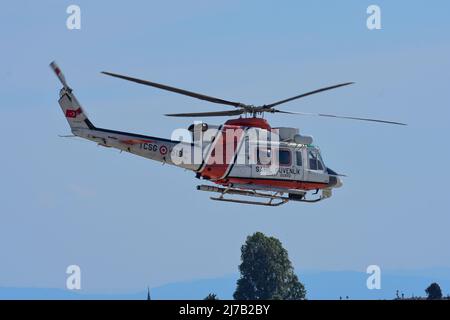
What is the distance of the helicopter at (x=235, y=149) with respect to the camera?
177 feet

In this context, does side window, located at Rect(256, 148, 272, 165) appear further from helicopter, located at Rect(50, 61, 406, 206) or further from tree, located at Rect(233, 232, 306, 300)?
tree, located at Rect(233, 232, 306, 300)

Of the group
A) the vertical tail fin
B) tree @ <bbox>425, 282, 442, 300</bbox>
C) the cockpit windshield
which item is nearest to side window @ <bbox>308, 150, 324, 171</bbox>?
the cockpit windshield

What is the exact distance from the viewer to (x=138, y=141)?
5366cm

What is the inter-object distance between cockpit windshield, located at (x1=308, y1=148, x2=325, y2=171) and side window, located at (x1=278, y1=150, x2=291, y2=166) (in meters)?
1.24

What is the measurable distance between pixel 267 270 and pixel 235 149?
85.9 m

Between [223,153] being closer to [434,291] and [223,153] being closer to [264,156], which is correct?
[264,156]

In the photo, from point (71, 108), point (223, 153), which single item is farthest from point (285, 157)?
point (71, 108)

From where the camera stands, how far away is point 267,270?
459 feet

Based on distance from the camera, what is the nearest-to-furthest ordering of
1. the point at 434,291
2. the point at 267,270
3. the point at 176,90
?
the point at 176,90
the point at 434,291
the point at 267,270

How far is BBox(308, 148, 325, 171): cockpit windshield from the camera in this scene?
5747 centimetres

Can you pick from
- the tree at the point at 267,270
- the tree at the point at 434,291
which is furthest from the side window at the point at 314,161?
the tree at the point at 267,270
